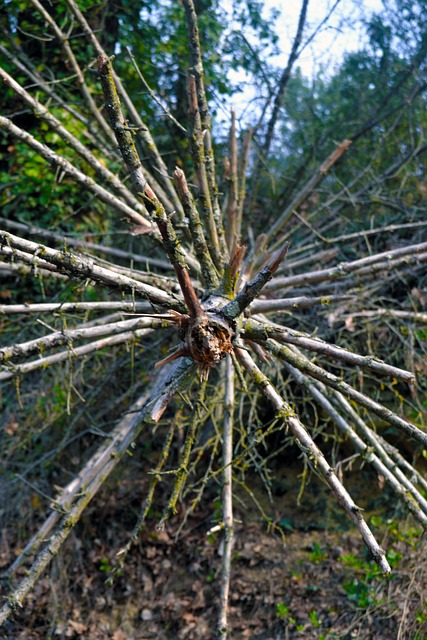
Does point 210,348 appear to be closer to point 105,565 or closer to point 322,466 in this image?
point 322,466

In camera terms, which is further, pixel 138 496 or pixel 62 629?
pixel 138 496

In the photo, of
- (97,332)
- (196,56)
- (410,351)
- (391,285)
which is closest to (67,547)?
(97,332)

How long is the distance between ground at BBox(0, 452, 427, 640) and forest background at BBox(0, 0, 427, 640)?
2 cm

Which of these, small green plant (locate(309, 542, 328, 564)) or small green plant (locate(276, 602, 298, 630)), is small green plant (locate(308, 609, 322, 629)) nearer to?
small green plant (locate(276, 602, 298, 630))

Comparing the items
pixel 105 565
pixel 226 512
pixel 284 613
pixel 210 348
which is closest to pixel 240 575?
pixel 284 613

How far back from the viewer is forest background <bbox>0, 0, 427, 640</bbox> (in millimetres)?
3043

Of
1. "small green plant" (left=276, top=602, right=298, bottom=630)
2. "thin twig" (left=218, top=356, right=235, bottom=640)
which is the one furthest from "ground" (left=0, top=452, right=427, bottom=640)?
"thin twig" (left=218, top=356, right=235, bottom=640)

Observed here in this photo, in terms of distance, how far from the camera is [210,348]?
2381 millimetres

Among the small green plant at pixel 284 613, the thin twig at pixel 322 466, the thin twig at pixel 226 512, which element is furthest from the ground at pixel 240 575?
the thin twig at pixel 322 466

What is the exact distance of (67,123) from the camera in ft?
17.3

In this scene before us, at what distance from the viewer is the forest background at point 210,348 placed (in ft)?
9.98

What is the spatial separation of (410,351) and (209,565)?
2407mm

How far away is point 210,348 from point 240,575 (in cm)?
304

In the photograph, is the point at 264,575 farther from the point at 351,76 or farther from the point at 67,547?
the point at 351,76
